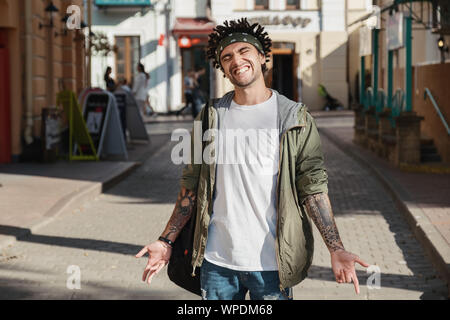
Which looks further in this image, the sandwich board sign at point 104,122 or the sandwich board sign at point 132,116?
the sandwich board sign at point 132,116

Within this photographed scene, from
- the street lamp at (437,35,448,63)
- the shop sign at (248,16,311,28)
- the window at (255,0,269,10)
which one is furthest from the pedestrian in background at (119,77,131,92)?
the window at (255,0,269,10)

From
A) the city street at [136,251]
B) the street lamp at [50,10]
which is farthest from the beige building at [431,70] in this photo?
the street lamp at [50,10]

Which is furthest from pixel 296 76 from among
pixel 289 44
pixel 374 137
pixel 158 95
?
pixel 374 137

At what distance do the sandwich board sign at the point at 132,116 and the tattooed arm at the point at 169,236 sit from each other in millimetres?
16657

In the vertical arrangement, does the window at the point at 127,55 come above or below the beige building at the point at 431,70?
above

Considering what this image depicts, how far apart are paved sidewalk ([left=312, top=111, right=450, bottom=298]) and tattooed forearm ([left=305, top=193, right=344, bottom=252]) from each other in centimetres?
326

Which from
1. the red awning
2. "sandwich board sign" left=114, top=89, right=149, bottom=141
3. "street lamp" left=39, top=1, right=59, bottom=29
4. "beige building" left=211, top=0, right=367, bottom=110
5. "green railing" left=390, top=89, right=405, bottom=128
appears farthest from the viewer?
"beige building" left=211, top=0, right=367, bottom=110

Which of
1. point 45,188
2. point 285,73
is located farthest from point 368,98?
point 285,73

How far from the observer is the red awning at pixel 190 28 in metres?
38.1

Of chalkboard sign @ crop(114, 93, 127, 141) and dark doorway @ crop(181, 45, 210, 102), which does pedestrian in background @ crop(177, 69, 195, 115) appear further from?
chalkboard sign @ crop(114, 93, 127, 141)

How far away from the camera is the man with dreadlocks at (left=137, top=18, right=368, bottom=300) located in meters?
3.93

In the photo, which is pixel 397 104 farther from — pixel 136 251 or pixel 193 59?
pixel 193 59

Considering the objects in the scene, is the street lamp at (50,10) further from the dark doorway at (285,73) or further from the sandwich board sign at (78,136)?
the dark doorway at (285,73)
